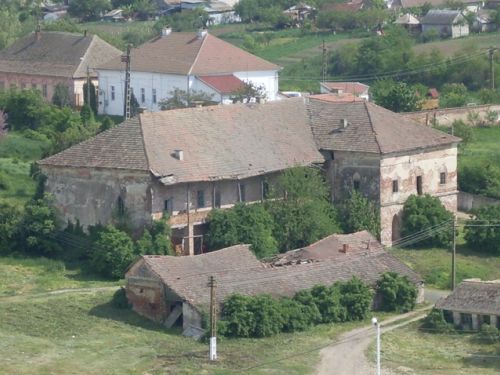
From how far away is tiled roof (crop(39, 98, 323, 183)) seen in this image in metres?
59.0

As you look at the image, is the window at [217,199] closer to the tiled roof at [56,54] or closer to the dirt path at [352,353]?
the dirt path at [352,353]

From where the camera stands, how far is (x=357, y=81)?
97188 millimetres

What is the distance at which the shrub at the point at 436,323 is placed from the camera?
5256 cm

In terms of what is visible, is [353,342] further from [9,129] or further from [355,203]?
[9,129]

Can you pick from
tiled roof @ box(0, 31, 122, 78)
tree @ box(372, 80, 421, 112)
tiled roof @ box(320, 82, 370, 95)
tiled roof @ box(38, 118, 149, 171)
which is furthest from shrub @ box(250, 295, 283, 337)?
tiled roof @ box(0, 31, 122, 78)

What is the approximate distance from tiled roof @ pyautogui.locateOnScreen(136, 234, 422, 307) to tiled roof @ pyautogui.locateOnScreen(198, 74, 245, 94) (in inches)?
887

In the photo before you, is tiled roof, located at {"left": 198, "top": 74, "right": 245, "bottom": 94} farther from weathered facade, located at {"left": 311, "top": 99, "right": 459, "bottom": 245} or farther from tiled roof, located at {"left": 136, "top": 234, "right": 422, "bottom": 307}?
tiled roof, located at {"left": 136, "top": 234, "right": 422, "bottom": 307}

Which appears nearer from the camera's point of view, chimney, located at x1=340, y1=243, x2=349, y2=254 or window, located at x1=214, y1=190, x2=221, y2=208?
chimney, located at x1=340, y1=243, x2=349, y2=254

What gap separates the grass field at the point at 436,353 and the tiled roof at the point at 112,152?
10.9 m

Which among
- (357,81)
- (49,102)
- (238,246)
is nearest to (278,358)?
(238,246)

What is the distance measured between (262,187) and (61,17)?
66.2m

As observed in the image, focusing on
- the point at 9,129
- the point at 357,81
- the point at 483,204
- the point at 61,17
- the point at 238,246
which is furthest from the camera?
the point at 61,17

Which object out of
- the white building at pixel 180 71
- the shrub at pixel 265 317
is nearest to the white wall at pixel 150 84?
the white building at pixel 180 71

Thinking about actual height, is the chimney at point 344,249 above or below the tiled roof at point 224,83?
below
